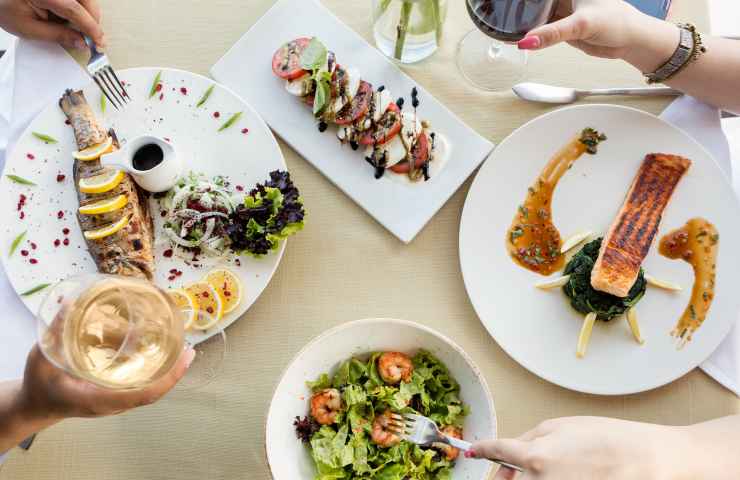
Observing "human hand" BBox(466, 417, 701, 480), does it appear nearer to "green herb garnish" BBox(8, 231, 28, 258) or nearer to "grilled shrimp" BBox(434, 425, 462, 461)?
"grilled shrimp" BBox(434, 425, 462, 461)

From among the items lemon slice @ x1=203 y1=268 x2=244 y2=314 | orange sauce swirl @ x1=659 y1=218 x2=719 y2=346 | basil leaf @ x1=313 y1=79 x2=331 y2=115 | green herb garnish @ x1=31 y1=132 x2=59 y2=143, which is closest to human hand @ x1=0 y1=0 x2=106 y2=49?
green herb garnish @ x1=31 y1=132 x2=59 y2=143

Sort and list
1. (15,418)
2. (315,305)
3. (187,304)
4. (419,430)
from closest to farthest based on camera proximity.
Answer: (15,418)
(419,430)
(187,304)
(315,305)

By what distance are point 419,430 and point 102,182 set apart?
3.87 feet

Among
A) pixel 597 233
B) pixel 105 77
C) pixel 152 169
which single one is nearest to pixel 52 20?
pixel 105 77

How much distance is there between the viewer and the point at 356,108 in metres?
1.87

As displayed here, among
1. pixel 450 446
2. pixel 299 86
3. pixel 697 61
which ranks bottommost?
pixel 450 446

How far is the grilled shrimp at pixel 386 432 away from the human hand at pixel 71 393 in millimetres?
573

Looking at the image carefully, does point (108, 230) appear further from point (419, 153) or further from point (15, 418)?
point (419, 153)

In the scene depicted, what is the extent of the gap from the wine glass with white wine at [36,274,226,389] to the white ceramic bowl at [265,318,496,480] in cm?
34

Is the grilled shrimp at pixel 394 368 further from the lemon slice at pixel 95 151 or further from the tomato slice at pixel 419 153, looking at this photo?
the lemon slice at pixel 95 151

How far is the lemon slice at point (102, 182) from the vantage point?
1.78 meters

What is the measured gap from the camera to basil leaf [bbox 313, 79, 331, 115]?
1828 mm

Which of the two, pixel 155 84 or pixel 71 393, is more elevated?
pixel 155 84

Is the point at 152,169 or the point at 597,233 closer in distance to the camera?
the point at 152,169
